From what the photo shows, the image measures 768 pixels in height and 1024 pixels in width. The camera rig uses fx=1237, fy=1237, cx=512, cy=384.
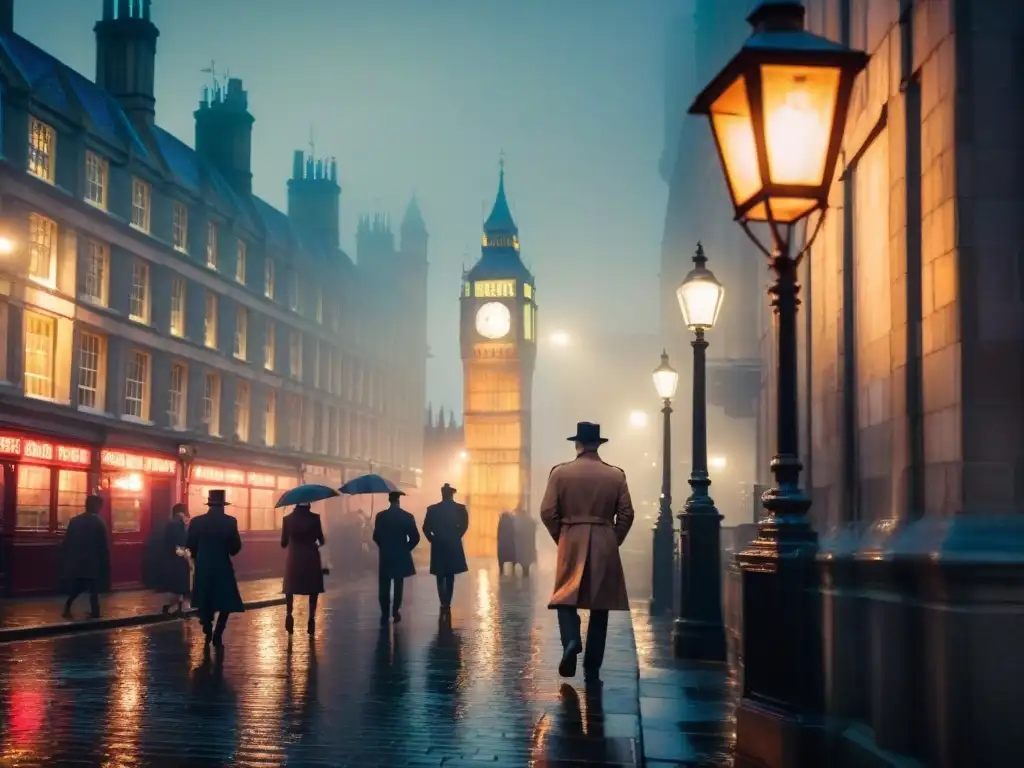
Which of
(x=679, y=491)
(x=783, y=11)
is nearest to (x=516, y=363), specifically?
(x=679, y=491)

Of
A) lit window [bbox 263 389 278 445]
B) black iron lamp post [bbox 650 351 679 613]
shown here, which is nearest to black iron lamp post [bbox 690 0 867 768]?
black iron lamp post [bbox 650 351 679 613]

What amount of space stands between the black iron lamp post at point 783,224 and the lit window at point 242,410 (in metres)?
34.0

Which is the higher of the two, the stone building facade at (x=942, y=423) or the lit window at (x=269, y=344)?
the lit window at (x=269, y=344)

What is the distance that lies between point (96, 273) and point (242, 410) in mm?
10687

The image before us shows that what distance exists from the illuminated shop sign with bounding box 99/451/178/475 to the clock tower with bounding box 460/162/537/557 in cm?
2874

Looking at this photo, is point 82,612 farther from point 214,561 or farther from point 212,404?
point 212,404

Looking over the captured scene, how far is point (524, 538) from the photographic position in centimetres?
3634

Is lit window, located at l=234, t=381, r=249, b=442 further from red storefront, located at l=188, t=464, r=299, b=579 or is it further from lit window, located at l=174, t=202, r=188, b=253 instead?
lit window, located at l=174, t=202, r=188, b=253

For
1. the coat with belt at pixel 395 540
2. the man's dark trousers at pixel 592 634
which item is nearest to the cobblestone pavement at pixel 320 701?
the man's dark trousers at pixel 592 634

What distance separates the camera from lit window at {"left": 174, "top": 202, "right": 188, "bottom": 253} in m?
35.1

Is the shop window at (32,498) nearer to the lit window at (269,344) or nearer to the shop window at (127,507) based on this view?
the shop window at (127,507)

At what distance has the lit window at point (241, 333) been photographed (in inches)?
1570

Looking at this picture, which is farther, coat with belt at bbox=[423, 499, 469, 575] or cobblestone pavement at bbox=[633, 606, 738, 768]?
coat with belt at bbox=[423, 499, 469, 575]

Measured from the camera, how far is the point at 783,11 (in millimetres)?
6238
